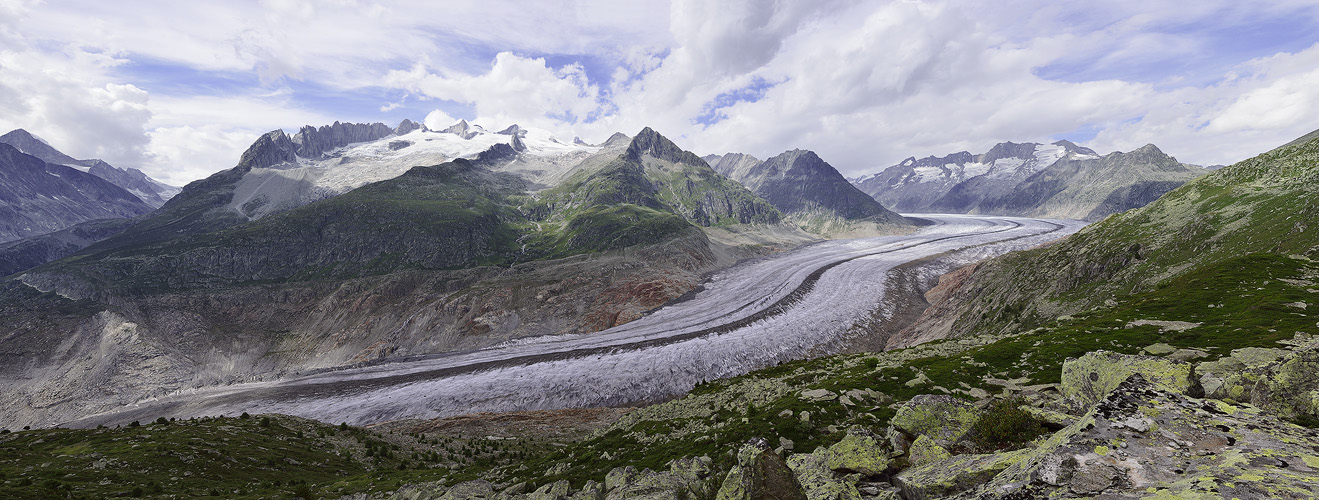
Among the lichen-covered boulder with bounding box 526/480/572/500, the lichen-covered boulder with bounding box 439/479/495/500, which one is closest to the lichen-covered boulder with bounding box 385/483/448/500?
the lichen-covered boulder with bounding box 439/479/495/500

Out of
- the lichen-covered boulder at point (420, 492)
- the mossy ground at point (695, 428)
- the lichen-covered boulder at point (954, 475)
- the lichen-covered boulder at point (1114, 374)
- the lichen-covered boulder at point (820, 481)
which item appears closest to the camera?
the lichen-covered boulder at point (954, 475)

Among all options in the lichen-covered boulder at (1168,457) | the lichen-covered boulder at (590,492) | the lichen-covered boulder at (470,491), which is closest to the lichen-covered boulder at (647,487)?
the lichen-covered boulder at (590,492)

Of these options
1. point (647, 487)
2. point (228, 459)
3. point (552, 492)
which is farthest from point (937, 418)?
point (228, 459)

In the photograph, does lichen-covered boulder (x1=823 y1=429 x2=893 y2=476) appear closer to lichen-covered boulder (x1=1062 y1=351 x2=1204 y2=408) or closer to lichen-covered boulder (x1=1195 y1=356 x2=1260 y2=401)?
lichen-covered boulder (x1=1062 y1=351 x2=1204 y2=408)

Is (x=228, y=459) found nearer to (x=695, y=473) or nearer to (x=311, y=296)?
(x=695, y=473)

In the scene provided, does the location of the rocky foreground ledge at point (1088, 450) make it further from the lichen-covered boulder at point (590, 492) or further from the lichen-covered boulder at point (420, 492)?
the lichen-covered boulder at point (420, 492)

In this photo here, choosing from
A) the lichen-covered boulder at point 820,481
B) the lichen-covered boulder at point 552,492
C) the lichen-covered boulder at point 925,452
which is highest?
the lichen-covered boulder at point 925,452

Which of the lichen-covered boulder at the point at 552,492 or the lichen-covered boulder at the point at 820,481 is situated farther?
the lichen-covered boulder at the point at 552,492

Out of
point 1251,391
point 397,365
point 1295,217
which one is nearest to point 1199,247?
point 1295,217
